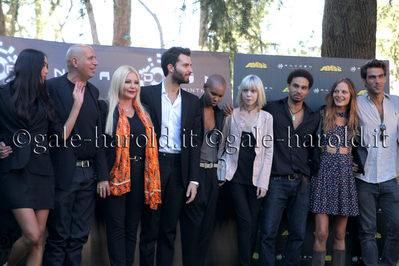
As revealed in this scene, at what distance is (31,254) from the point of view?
121 inches

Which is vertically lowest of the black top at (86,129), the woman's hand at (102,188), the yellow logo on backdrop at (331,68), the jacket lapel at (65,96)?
the woman's hand at (102,188)

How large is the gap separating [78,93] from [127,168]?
31.2 inches

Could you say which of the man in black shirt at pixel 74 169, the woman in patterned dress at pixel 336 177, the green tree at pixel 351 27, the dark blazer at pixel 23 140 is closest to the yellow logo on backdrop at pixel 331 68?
the green tree at pixel 351 27

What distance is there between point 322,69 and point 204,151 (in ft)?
7.03

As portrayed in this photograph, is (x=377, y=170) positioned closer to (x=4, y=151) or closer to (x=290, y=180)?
(x=290, y=180)

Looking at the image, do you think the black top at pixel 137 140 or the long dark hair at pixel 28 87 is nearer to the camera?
the long dark hair at pixel 28 87

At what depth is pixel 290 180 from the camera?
4.05 m

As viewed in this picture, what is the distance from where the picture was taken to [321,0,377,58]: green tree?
208 inches

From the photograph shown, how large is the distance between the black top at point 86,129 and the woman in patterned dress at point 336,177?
7.78ft

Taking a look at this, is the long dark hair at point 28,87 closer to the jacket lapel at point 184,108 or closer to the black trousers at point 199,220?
the jacket lapel at point 184,108

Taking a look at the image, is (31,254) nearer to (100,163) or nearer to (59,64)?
(100,163)

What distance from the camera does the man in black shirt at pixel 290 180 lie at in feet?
13.1

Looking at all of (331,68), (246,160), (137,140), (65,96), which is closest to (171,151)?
(137,140)

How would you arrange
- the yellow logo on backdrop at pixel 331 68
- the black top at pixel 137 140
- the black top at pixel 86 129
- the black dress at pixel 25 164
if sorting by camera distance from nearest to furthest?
the black dress at pixel 25 164 < the black top at pixel 86 129 < the black top at pixel 137 140 < the yellow logo on backdrop at pixel 331 68
